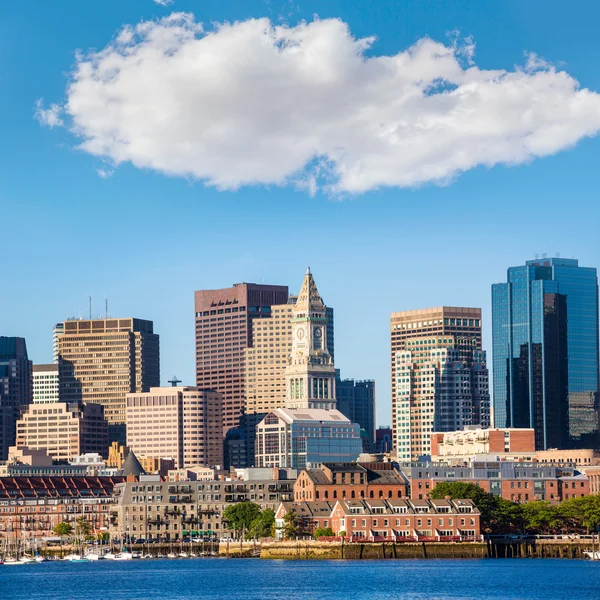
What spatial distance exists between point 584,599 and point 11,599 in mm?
65719

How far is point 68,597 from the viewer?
19825 cm

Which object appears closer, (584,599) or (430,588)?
(584,599)

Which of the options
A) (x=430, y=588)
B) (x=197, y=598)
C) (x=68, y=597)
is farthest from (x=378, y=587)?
(x=68, y=597)

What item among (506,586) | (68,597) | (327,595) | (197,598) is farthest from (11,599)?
(506,586)

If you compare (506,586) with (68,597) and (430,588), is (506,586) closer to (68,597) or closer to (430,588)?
(430,588)

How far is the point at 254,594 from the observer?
193 m

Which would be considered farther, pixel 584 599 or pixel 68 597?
pixel 68 597

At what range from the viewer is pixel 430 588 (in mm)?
195625

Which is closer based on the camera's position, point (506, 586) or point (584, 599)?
point (584, 599)

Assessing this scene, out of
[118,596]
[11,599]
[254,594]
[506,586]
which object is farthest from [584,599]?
[11,599]

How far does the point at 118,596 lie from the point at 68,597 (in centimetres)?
645

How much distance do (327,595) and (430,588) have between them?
13611mm

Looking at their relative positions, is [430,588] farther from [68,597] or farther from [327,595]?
[68,597]

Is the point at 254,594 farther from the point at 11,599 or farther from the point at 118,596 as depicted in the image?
the point at 11,599
